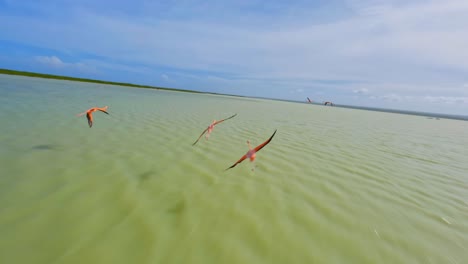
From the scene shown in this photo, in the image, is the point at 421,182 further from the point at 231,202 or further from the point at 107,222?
the point at 107,222

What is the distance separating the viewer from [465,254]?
2357 mm

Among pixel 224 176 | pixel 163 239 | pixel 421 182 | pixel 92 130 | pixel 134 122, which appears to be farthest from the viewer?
pixel 134 122

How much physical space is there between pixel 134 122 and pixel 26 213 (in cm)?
587

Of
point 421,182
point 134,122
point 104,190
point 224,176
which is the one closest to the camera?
point 104,190

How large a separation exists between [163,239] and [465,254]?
3126 millimetres

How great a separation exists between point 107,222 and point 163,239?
0.68 m

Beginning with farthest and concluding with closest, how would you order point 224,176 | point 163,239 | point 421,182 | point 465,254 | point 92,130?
1. point 92,130
2. point 421,182
3. point 224,176
4. point 465,254
5. point 163,239

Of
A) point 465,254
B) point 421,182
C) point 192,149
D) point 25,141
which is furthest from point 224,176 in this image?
point 25,141

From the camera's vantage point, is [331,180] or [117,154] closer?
[331,180]

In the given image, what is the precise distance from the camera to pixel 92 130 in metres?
6.18

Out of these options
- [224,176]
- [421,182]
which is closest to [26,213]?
[224,176]

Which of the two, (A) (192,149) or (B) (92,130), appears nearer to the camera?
(A) (192,149)

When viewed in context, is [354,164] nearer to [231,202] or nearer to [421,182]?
[421,182]

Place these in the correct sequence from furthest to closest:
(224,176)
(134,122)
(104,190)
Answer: (134,122)
(224,176)
(104,190)
